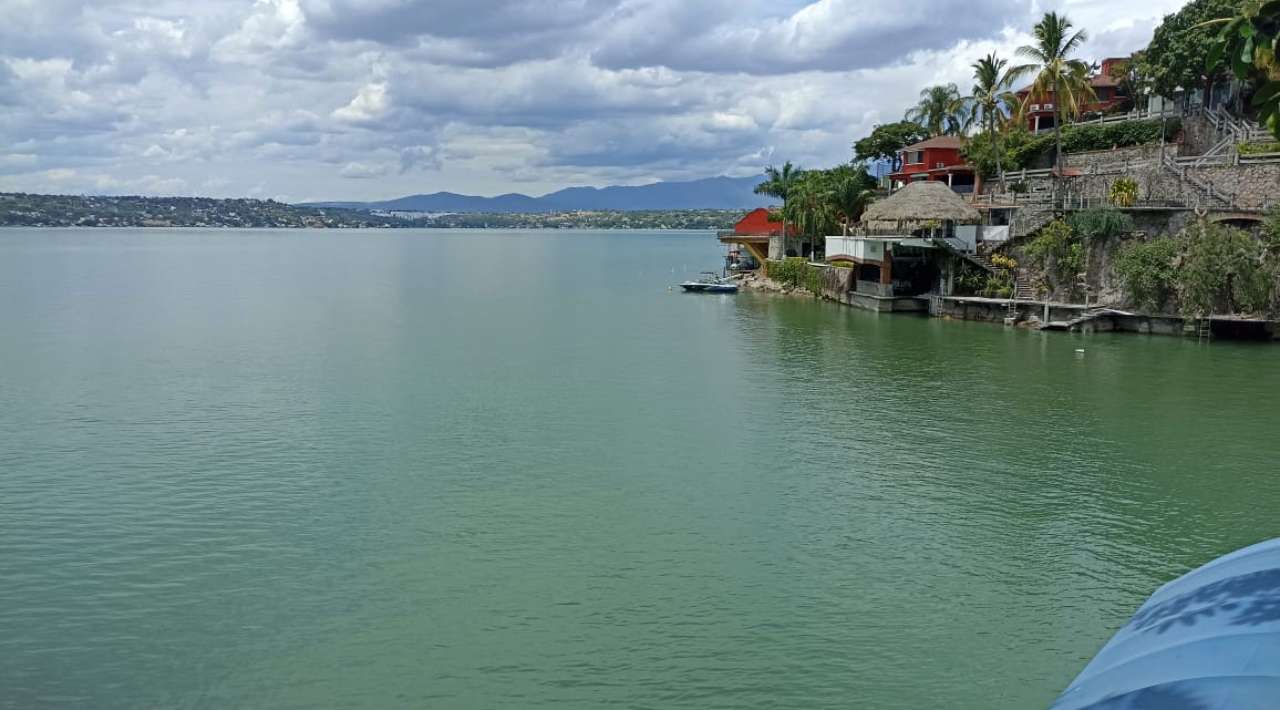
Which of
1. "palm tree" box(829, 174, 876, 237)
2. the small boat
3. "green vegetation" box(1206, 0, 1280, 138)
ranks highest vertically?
"palm tree" box(829, 174, 876, 237)

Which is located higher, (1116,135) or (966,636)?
(1116,135)

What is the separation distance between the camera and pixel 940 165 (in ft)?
253

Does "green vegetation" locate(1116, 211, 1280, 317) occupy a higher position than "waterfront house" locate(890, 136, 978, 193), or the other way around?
"waterfront house" locate(890, 136, 978, 193)

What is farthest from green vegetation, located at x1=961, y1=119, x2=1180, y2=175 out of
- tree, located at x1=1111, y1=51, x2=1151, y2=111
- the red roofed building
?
the red roofed building

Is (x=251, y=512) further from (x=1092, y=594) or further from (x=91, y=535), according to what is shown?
(x=1092, y=594)

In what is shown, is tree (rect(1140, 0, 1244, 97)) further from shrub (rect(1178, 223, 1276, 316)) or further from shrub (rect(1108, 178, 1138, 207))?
shrub (rect(1178, 223, 1276, 316))

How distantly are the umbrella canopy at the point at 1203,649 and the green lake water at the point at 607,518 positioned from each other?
→ 15.9 feet

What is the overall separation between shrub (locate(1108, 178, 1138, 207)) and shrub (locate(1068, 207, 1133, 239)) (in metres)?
0.73

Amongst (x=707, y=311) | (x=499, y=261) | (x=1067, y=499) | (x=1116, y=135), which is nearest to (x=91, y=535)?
(x=1067, y=499)

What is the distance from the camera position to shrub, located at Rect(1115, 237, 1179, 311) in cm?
4750

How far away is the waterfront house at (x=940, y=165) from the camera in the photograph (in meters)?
73.9

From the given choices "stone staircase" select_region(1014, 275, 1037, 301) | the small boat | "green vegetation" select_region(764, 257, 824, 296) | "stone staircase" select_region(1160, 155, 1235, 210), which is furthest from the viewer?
the small boat

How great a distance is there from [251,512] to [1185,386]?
33.2 metres

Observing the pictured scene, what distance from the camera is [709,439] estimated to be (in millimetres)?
29703
